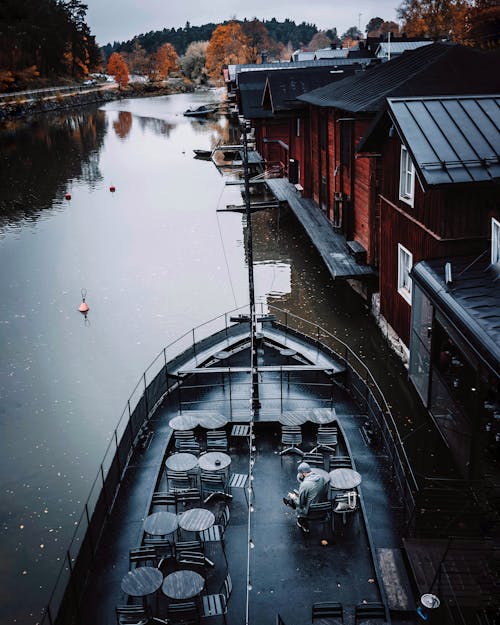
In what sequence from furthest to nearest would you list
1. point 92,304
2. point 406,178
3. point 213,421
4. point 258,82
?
point 258,82 → point 92,304 → point 406,178 → point 213,421

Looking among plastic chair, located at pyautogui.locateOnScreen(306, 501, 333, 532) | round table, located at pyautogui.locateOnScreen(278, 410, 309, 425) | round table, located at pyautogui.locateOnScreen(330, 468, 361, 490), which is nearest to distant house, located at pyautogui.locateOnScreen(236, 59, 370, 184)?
round table, located at pyautogui.locateOnScreen(278, 410, 309, 425)

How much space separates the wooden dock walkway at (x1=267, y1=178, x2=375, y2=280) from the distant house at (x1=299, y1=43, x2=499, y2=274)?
0.51 m

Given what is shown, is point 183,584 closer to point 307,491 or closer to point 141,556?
point 141,556

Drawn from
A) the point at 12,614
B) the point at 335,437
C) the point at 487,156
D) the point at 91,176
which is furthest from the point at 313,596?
the point at 91,176

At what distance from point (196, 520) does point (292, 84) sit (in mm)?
36828

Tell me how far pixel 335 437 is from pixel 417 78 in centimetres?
1368

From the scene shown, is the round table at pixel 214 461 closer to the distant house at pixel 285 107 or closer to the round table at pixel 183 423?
the round table at pixel 183 423

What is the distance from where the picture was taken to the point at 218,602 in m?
9.98

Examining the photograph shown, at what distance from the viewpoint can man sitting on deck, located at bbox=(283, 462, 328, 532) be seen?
11.6 m

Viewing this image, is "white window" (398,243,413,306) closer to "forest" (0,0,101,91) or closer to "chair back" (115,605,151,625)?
"chair back" (115,605,151,625)

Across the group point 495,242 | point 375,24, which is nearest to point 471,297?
point 495,242

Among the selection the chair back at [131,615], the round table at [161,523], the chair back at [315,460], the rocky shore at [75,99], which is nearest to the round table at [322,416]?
the chair back at [315,460]

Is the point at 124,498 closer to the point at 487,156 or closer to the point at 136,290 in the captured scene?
the point at 487,156

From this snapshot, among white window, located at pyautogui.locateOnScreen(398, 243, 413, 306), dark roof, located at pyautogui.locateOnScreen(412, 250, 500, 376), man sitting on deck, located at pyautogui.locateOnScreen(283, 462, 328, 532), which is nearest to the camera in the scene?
dark roof, located at pyautogui.locateOnScreen(412, 250, 500, 376)
